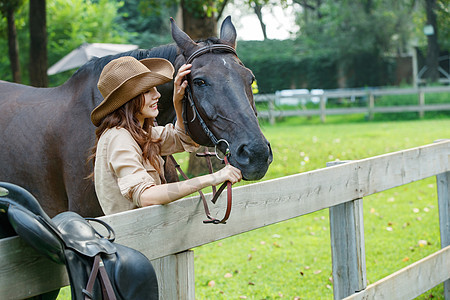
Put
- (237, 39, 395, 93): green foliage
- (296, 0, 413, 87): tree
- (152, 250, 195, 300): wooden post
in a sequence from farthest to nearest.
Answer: (237, 39, 395, 93): green foliage
(296, 0, 413, 87): tree
(152, 250, 195, 300): wooden post

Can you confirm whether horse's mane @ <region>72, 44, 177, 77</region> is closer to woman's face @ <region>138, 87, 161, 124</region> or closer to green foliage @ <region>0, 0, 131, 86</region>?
woman's face @ <region>138, 87, 161, 124</region>

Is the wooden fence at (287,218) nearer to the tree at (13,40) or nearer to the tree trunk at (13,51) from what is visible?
the tree at (13,40)

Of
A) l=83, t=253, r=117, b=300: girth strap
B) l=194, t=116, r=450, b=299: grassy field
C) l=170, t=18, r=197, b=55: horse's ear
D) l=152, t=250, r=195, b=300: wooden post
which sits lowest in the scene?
l=194, t=116, r=450, b=299: grassy field

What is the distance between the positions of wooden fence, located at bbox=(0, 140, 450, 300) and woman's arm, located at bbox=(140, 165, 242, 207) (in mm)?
52

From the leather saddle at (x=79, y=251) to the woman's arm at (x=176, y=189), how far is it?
413mm

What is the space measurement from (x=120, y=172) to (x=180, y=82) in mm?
787

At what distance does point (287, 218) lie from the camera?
295cm

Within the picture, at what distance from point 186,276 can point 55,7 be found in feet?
84.5

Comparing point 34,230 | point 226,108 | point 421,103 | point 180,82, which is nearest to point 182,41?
point 180,82

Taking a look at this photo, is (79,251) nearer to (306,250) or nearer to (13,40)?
(306,250)

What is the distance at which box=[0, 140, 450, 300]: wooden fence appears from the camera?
1738 mm

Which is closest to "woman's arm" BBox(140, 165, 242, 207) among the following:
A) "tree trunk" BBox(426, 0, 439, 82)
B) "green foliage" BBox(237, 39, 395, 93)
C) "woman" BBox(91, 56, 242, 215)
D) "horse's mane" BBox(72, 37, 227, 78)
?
"woman" BBox(91, 56, 242, 215)

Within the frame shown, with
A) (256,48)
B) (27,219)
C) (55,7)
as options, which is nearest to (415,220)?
(27,219)

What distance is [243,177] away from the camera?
2525 millimetres
